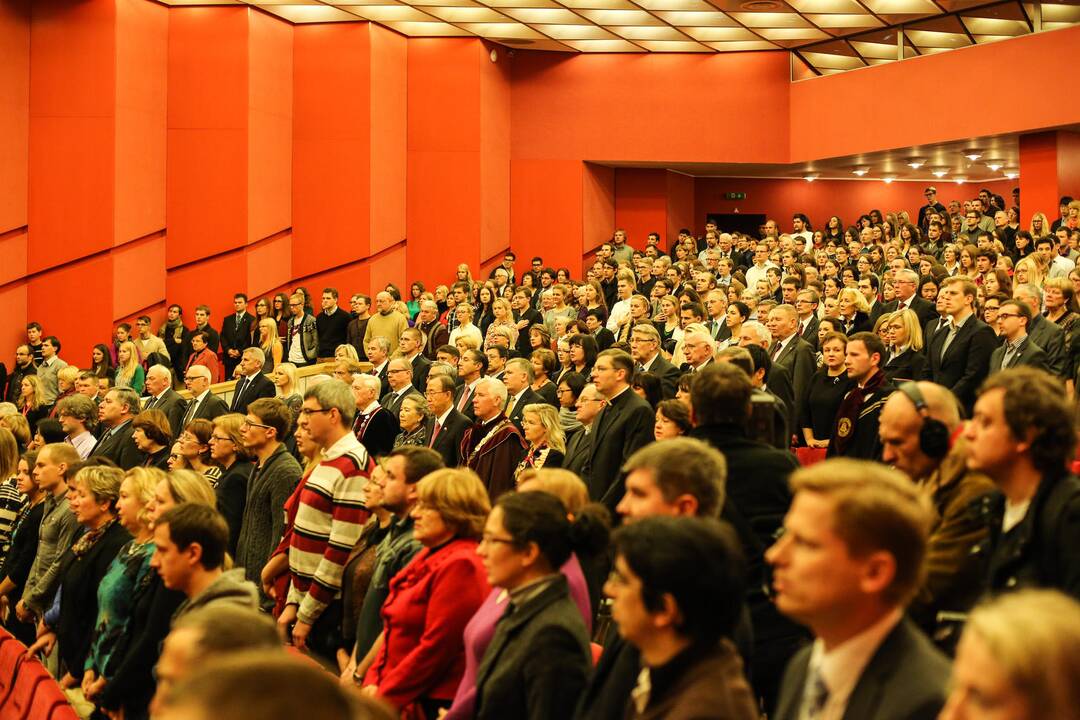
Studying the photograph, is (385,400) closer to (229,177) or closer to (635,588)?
(635,588)

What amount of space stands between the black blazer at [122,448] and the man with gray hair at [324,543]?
274cm

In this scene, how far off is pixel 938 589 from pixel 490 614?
1086mm

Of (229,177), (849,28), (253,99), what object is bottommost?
(229,177)

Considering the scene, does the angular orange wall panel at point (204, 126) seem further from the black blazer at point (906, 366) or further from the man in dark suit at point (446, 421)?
the black blazer at point (906, 366)

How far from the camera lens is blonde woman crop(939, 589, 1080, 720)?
154 cm

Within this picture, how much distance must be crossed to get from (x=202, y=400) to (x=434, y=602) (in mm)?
4904

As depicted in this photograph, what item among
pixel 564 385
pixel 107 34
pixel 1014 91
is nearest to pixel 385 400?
pixel 564 385

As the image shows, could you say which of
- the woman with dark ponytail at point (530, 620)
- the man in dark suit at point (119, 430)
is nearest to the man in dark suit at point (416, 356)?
the man in dark suit at point (119, 430)

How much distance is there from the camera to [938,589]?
2.77 meters

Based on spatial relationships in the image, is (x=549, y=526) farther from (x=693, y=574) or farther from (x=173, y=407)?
(x=173, y=407)

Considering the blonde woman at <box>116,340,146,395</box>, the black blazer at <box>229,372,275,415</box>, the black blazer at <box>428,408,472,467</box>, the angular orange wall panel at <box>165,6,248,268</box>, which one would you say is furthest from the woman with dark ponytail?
the angular orange wall panel at <box>165,6,248,268</box>

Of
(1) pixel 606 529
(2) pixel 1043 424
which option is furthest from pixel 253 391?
(2) pixel 1043 424

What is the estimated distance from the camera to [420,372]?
9180 mm

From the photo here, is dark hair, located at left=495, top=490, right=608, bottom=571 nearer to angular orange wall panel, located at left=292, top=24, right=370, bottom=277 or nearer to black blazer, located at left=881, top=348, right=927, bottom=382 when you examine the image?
black blazer, located at left=881, top=348, right=927, bottom=382
